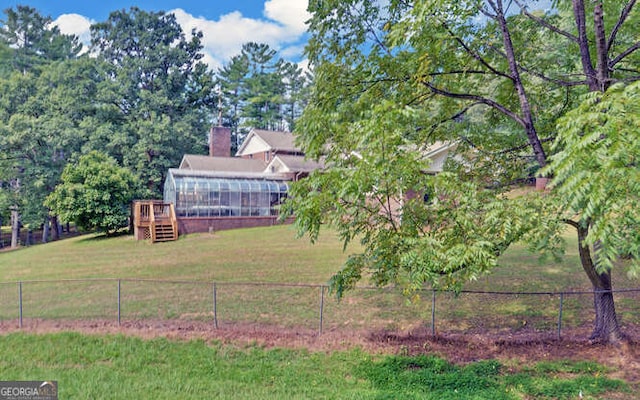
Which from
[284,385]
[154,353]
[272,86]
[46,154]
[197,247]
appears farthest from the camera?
[272,86]

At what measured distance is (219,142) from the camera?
34.0 m

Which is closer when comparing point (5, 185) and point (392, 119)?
point (392, 119)

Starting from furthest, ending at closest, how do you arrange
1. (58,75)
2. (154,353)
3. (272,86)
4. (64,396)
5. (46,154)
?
(272,86) → (58,75) → (46,154) → (154,353) → (64,396)

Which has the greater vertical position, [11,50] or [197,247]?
[11,50]

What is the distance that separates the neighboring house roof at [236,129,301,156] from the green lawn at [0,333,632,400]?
25344mm

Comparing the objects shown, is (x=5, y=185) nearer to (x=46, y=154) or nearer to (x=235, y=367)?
(x=46, y=154)

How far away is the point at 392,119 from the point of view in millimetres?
4555

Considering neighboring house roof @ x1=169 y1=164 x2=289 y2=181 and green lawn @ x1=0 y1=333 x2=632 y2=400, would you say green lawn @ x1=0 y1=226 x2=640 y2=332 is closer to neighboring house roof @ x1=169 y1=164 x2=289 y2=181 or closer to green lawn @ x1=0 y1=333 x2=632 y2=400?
green lawn @ x1=0 y1=333 x2=632 y2=400

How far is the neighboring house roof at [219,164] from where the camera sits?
1140 inches

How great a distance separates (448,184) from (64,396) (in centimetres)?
595

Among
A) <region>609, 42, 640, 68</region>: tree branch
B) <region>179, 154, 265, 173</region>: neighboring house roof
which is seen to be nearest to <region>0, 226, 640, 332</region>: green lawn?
<region>609, 42, 640, 68</region>: tree branch

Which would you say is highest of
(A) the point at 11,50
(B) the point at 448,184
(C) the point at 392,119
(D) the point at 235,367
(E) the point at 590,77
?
(A) the point at 11,50

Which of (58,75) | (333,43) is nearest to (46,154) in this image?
(58,75)

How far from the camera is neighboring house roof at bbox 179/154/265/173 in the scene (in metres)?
29.0
